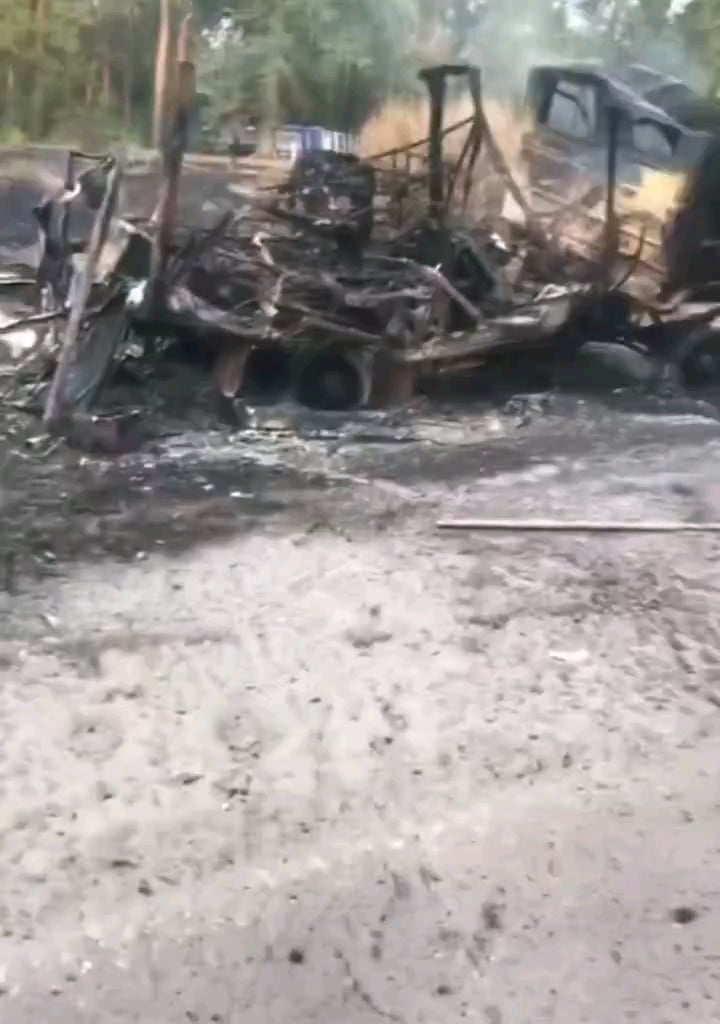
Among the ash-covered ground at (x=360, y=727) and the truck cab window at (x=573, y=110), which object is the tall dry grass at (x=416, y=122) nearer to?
the truck cab window at (x=573, y=110)

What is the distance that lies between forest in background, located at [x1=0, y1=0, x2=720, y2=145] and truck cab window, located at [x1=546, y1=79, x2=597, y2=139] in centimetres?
5

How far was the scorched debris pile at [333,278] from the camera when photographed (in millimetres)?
1812

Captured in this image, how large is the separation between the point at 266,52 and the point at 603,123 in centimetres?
50

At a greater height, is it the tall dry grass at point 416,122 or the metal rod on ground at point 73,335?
the tall dry grass at point 416,122

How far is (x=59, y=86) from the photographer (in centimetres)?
174

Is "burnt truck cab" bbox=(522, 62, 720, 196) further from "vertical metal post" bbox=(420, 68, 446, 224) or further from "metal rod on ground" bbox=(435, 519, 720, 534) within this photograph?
"metal rod on ground" bbox=(435, 519, 720, 534)

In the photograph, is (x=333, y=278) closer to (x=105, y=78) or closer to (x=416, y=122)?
(x=416, y=122)

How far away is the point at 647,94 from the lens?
1912 millimetres

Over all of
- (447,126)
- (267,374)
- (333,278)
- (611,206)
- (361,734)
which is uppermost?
(447,126)

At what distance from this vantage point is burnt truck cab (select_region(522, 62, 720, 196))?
187 centimetres

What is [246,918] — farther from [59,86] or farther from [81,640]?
[59,86]

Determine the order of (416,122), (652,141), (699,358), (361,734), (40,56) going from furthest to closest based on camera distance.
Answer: (699,358)
(652,141)
(416,122)
(40,56)
(361,734)

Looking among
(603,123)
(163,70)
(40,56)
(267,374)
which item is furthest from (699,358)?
(40,56)

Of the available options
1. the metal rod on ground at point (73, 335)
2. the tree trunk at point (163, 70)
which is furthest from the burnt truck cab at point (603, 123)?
the metal rod on ground at point (73, 335)
